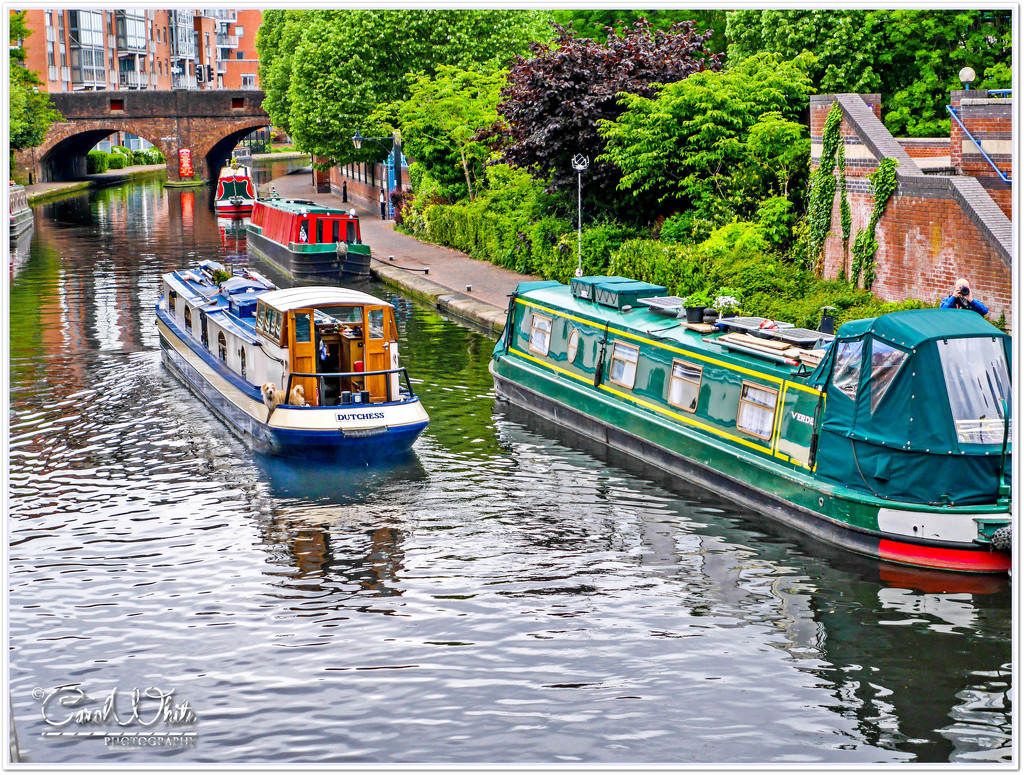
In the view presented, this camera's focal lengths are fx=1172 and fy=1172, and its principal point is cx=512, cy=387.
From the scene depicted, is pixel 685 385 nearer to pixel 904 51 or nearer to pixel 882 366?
pixel 882 366

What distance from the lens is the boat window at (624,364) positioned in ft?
56.5

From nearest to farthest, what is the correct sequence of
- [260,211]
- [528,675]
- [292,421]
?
[528,675], [292,421], [260,211]

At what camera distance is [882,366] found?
1240 centimetres

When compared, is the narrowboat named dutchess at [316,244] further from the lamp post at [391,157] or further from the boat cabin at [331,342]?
the boat cabin at [331,342]

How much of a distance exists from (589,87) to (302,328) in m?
13.4

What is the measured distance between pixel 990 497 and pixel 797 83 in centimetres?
1594

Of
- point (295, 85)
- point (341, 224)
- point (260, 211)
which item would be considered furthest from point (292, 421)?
point (295, 85)

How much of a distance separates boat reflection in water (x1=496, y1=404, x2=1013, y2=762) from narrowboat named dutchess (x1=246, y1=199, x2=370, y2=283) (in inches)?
849

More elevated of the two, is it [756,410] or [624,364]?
[624,364]

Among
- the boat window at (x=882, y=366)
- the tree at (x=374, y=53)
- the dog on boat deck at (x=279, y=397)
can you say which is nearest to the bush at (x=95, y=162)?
the tree at (x=374, y=53)

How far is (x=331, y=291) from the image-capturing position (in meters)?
17.9

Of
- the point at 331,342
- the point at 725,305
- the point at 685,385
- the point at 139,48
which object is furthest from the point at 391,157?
the point at 139,48

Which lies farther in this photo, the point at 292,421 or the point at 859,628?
the point at 292,421

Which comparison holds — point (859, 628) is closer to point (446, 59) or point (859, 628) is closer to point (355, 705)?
point (355, 705)
